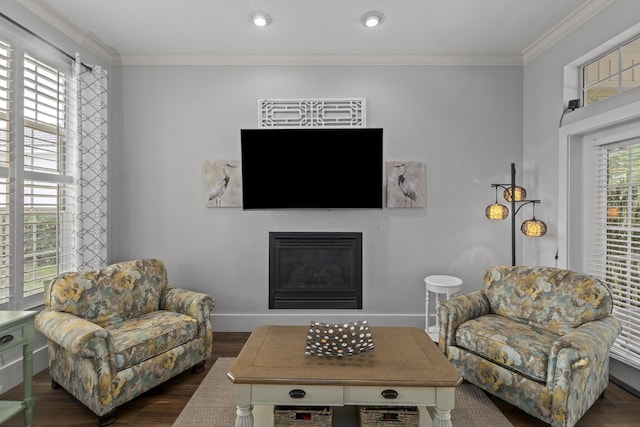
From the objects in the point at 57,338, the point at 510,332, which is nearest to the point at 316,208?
the point at 510,332

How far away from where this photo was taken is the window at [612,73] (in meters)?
2.42

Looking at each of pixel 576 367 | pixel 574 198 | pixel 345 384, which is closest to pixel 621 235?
pixel 574 198

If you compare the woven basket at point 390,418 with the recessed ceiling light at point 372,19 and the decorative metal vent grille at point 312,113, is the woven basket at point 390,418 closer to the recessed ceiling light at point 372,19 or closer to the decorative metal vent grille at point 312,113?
the decorative metal vent grille at point 312,113

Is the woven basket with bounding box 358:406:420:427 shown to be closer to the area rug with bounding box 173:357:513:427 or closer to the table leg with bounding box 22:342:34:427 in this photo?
the area rug with bounding box 173:357:513:427

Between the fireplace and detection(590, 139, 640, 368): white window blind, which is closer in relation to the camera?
detection(590, 139, 640, 368): white window blind

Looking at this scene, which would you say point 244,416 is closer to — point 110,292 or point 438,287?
point 110,292

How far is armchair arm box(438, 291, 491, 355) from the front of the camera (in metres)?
2.48

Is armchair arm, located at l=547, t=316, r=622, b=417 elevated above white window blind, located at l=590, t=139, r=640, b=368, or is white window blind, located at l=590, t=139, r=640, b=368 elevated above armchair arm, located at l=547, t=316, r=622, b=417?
white window blind, located at l=590, t=139, r=640, b=368

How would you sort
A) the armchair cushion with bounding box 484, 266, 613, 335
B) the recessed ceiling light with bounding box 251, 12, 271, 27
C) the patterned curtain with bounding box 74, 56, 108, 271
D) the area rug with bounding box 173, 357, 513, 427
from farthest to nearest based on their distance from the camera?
1. the patterned curtain with bounding box 74, 56, 108, 271
2. the recessed ceiling light with bounding box 251, 12, 271, 27
3. the armchair cushion with bounding box 484, 266, 613, 335
4. the area rug with bounding box 173, 357, 513, 427

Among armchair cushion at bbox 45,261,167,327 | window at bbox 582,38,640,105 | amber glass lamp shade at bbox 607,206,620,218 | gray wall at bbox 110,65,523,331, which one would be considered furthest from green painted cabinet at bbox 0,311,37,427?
window at bbox 582,38,640,105

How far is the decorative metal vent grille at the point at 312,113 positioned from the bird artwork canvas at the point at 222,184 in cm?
55

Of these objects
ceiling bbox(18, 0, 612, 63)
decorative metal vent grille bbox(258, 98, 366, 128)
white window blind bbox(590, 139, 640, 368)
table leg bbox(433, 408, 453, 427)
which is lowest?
table leg bbox(433, 408, 453, 427)

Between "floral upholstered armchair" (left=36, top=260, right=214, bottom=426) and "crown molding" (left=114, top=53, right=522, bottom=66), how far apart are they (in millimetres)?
2072

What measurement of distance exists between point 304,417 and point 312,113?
2.68 m
